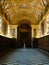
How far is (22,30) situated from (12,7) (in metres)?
11.2

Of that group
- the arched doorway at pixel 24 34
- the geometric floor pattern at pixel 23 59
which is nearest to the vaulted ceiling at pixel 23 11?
the arched doorway at pixel 24 34

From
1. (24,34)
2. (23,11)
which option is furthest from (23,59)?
(24,34)

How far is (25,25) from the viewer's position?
36.5m


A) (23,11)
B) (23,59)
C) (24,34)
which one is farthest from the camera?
(24,34)

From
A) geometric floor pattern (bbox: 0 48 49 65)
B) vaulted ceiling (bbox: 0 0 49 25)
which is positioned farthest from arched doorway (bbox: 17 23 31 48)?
geometric floor pattern (bbox: 0 48 49 65)

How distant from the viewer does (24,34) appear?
125 ft

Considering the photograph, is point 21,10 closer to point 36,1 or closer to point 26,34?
point 36,1

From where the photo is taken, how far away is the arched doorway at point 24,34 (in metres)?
36.6

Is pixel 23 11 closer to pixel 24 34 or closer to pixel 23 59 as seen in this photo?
pixel 24 34

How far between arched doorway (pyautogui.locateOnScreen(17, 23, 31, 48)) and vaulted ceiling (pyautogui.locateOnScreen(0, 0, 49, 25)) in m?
4.83

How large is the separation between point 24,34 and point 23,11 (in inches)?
361

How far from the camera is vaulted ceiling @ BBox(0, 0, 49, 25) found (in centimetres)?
2456

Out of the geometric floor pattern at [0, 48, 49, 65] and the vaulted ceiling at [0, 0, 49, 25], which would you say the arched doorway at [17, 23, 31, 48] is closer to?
the vaulted ceiling at [0, 0, 49, 25]

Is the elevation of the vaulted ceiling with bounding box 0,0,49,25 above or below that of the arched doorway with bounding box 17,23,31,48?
above
